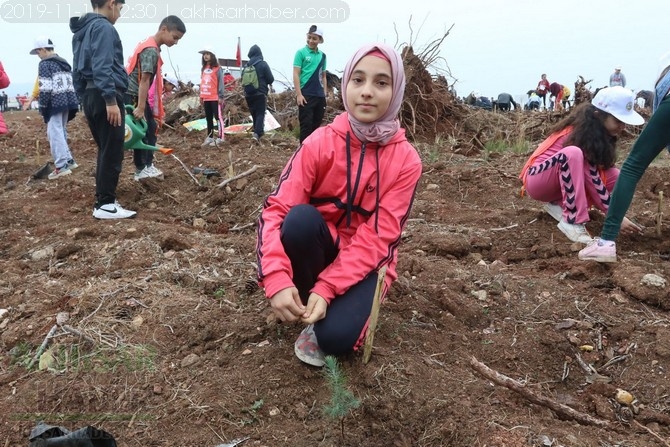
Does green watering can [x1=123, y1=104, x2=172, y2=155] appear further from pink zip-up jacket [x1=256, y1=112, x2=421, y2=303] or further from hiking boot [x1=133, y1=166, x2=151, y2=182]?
pink zip-up jacket [x1=256, y1=112, x2=421, y2=303]

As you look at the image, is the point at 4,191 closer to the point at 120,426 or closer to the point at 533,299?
the point at 120,426

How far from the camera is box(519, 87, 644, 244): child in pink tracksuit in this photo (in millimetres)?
3432

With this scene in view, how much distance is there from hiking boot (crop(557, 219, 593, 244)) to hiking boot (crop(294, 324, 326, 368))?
219 centimetres

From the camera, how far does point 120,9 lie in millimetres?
3904

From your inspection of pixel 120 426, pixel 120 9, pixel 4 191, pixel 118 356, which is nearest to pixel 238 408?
pixel 120 426

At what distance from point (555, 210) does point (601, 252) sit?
2.93ft

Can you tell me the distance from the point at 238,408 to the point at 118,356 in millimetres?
566

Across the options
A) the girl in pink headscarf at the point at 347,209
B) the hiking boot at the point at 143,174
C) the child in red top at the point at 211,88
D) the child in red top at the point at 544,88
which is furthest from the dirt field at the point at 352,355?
the child in red top at the point at 544,88

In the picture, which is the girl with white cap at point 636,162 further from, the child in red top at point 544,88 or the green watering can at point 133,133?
the child in red top at point 544,88

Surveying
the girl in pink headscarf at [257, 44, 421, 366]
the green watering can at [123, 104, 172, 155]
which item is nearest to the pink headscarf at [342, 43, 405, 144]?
the girl in pink headscarf at [257, 44, 421, 366]

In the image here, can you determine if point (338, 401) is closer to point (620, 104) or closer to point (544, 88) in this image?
point (620, 104)

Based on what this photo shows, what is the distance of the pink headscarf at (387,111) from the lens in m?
2.03

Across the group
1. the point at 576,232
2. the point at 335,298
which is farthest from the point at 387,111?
the point at 576,232

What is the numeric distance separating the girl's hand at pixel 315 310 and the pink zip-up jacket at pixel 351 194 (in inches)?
2.8
